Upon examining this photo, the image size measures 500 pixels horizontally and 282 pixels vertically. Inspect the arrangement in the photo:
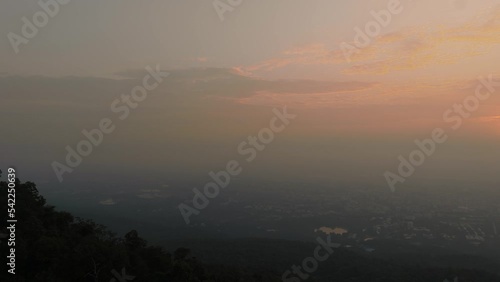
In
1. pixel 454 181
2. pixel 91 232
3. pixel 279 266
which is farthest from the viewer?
pixel 454 181

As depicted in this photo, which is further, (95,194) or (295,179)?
(295,179)

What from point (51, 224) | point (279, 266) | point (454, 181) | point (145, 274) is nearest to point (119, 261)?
point (145, 274)

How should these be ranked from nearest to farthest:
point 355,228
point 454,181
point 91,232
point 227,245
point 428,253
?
point 91,232
point 227,245
point 428,253
point 355,228
point 454,181

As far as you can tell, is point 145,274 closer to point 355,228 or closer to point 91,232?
point 91,232

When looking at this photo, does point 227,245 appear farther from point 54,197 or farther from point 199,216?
point 54,197

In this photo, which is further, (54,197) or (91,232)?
(54,197)

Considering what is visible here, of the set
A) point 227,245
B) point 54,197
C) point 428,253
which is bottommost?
point 428,253

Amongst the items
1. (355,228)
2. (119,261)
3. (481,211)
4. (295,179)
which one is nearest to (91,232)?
(119,261)

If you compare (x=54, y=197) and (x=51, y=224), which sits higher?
(x=54, y=197)

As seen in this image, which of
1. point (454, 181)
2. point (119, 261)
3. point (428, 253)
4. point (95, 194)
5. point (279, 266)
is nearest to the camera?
point (119, 261)
